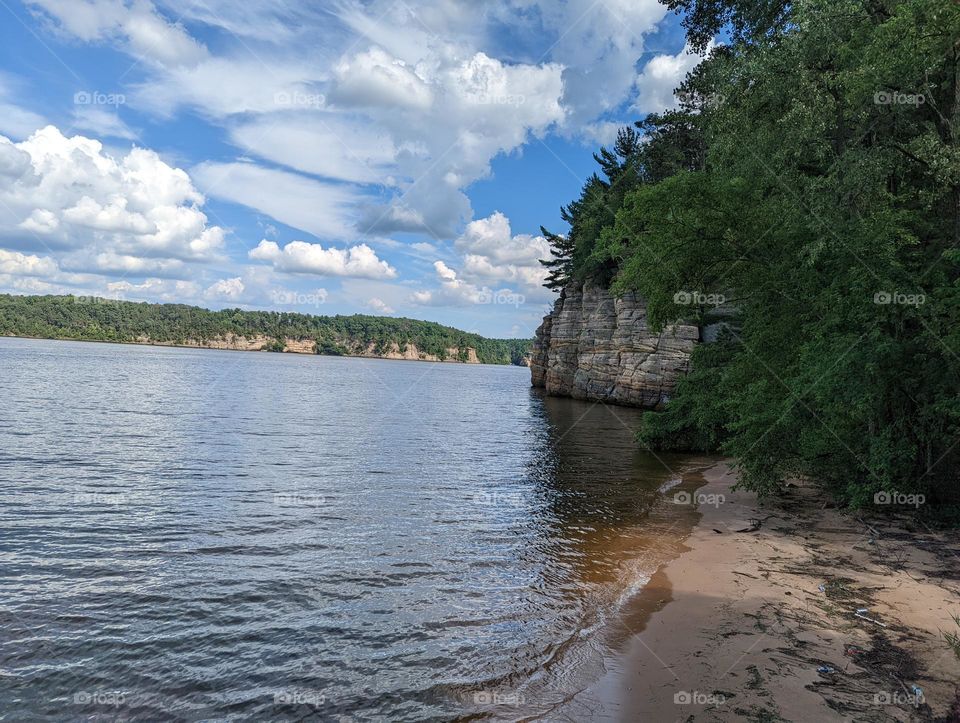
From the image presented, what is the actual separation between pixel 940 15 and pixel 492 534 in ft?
51.8

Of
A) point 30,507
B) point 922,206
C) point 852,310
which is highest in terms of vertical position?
point 922,206

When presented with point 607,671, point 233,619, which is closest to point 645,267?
point 607,671

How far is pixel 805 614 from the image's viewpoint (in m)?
9.15

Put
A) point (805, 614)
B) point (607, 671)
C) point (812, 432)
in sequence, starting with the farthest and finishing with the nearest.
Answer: point (812, 432) → point (805, 614) → point (607, 671)

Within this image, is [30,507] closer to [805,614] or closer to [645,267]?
[805,614]
